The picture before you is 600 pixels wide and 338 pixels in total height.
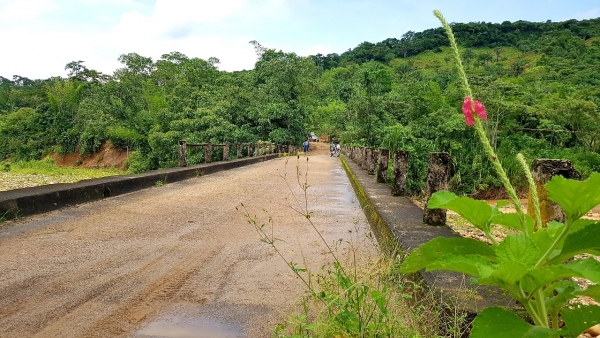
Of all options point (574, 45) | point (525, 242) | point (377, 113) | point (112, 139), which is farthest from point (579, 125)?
point (574, 45)

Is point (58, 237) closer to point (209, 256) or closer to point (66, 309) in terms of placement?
point (209, 256)

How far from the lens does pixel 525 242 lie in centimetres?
105

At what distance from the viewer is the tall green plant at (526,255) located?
0.99 m

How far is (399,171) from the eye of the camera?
237 inches

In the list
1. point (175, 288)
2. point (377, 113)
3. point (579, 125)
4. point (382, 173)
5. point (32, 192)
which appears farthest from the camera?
point (377, 113)

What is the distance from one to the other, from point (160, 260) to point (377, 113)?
68.8 feet

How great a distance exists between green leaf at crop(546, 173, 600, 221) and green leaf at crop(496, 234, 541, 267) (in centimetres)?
11

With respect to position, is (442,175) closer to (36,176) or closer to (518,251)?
(518,251)

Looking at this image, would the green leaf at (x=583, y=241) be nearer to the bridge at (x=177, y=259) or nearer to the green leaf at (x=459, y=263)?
the green leaf at (x=459, y=263)

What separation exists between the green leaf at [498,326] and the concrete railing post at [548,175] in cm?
113

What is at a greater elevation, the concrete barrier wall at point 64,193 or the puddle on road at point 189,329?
the concrete barrier wall at point 64,193

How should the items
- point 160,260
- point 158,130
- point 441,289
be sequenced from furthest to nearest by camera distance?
point 158,130, point 160,260, point 441,289

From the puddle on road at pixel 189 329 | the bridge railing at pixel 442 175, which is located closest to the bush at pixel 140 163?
the bridge railing at pixel 442 175

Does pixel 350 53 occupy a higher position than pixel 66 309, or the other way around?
pixel 350 53
